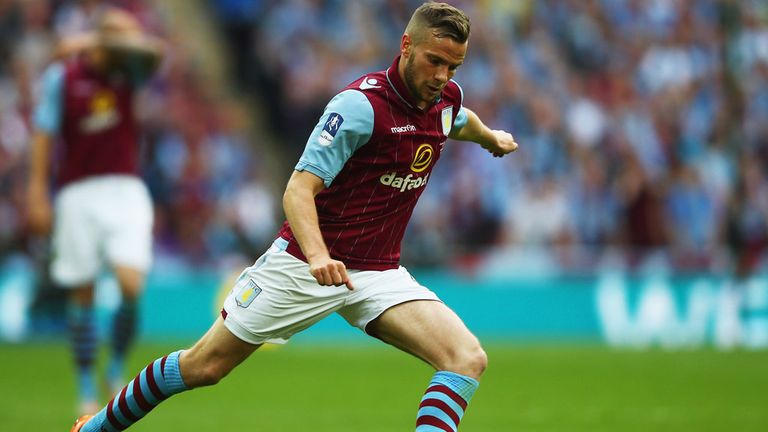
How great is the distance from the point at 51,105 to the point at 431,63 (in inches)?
194

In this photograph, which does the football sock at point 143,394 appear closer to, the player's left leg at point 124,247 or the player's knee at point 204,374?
the player's knee at point 204,374

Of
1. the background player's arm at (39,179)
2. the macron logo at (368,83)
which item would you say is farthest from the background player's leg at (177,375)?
the background player's arm at (39,179)

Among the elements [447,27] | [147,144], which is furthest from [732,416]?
[147,144]

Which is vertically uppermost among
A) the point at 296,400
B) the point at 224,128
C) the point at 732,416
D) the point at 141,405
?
the point at 224,128

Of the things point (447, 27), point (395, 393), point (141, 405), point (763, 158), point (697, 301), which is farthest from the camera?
point (763, 158)

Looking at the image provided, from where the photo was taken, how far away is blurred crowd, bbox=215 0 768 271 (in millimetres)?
17797

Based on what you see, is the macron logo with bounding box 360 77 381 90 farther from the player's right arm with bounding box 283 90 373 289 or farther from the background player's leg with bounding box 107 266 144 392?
the background player's leg with bounding box 107 266 144 392

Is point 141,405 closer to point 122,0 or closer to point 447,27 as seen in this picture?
point 447,27

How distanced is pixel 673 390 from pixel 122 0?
38.4ft

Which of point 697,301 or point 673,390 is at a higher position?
point 697,301

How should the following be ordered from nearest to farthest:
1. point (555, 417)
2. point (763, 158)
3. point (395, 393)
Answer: point (555, 417)
point (395, 393)
point (763, 158)

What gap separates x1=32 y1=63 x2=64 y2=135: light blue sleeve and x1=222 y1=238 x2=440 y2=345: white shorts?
14.0 feet

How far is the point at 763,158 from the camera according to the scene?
18547mm

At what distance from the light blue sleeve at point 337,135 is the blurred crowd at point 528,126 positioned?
36.6 feet
